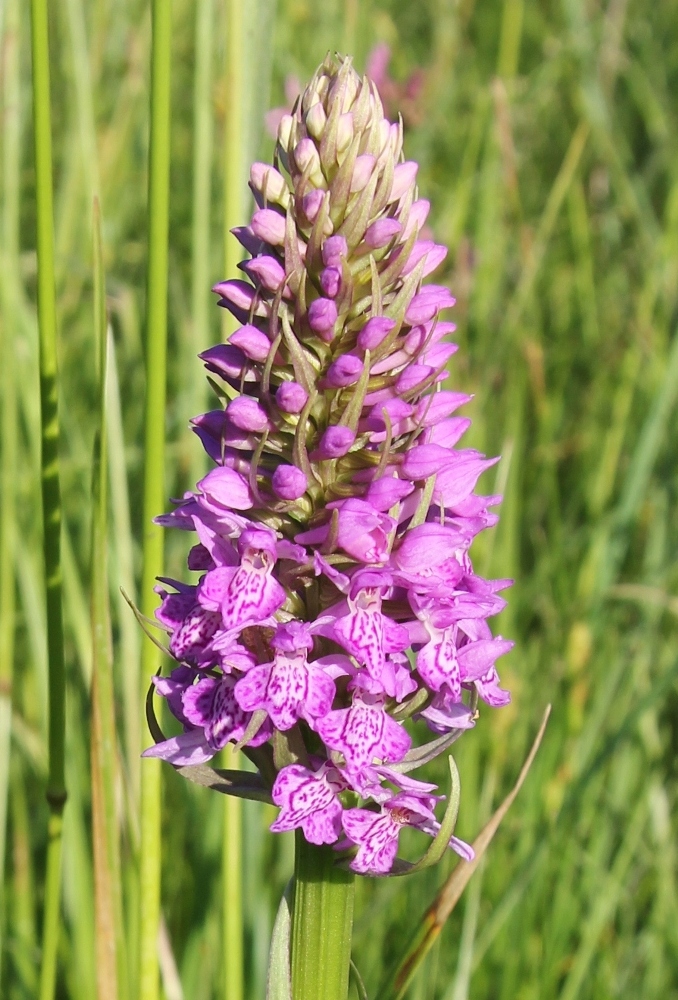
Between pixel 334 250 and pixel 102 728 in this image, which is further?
pixel 102 728

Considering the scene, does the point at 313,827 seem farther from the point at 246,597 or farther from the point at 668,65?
the point at 668,65

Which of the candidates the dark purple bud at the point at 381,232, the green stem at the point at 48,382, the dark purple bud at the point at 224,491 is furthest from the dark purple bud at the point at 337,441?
the green stem at the point at 48,382

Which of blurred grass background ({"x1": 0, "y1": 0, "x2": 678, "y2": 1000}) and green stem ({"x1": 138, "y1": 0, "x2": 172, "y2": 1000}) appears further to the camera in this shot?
blurred grass background ({"x1": 0, "y1": 0, "x2": 678, "y2": 1000})

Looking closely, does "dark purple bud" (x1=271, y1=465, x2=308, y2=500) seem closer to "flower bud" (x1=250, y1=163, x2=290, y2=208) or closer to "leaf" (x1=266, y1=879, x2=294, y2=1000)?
"flower bud" (x1=250, y1=163, x2=290, y2=208)

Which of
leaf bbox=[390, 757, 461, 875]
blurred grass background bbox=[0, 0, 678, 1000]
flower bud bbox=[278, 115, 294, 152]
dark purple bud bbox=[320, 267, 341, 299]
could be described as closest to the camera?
leaf bbox=[390, 757, 461, 875]

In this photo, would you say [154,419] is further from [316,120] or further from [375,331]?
[316,120]

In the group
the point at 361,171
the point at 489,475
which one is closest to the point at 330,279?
the point at 361,171

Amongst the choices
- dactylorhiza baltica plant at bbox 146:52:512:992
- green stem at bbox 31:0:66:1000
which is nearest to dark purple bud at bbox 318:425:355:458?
dactylorhiza baltica plant at bbox 146:52:512:992
